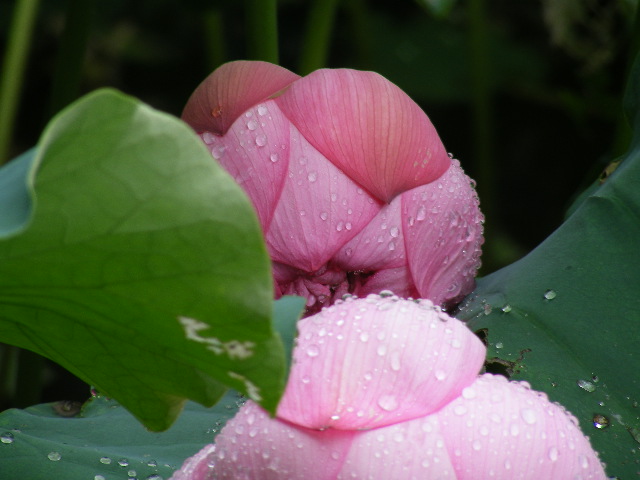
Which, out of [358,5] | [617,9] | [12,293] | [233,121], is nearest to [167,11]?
[358,5]

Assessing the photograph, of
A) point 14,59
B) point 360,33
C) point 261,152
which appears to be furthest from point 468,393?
point 360,33

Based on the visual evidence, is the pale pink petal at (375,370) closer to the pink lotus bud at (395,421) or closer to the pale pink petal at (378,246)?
the pink lotus bud at (395,421)

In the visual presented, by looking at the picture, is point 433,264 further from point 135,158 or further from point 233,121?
point 135,158

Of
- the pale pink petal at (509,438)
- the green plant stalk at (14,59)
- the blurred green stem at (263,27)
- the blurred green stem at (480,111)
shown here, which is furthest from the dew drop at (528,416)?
the blurred green stem at (480,111)

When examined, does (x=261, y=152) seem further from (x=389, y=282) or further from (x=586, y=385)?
(x=586, y=385)

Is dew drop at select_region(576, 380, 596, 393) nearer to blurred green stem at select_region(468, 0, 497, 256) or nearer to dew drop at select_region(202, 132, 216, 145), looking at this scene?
dew drop at select_region(202, 132, 216, 145)

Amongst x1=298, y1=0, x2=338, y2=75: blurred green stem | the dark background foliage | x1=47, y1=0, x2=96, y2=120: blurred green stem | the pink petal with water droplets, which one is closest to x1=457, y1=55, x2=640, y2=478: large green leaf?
the pink petal with water droplets
